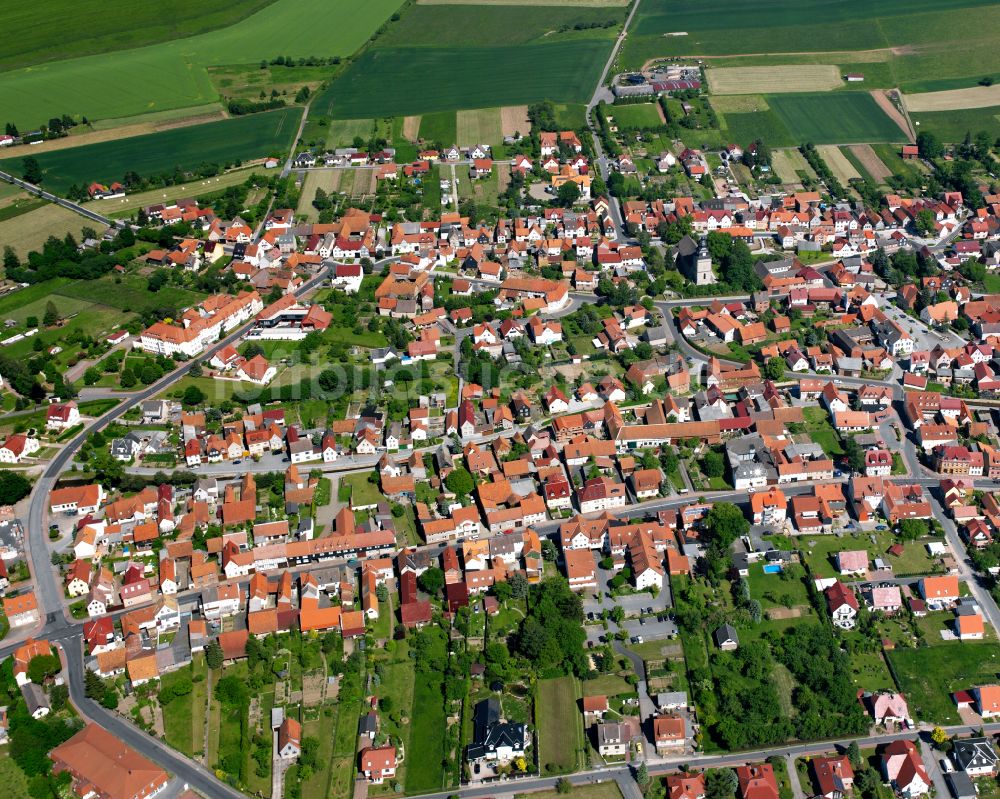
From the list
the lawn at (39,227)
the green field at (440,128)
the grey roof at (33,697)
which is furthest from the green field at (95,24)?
the grey roof at (33,697)

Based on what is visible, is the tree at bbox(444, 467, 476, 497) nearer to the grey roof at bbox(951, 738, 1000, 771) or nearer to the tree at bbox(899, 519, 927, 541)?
the tree at bbox(899, 519, 927, 541)

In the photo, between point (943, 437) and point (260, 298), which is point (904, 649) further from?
Result: point (260, 298)

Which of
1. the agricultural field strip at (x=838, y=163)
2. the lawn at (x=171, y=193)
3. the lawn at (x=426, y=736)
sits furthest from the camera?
the agricultural field strip at (x=838, y=163)

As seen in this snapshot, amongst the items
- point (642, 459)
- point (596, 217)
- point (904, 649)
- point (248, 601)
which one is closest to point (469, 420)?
point (642, 459)

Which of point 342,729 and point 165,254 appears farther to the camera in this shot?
point 165,254

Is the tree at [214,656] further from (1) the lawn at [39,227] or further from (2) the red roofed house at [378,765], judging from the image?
(1) the lawn at [39,227]

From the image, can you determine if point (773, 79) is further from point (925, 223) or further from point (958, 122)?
point (925, 223)

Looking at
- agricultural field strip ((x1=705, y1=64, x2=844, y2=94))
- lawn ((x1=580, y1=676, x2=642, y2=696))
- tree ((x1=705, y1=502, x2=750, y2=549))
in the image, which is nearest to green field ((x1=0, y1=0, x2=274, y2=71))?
agricultural field strip ((x1=705, y1=64, x2=844, y2=94))
